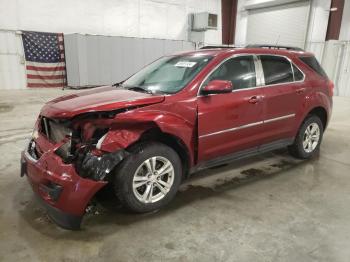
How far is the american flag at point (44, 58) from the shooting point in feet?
33.8

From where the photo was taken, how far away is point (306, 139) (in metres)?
4.03

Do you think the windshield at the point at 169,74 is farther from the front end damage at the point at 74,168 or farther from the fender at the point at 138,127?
the front end damage at the point at 74,168

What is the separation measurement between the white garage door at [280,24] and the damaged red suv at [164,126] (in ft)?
30.8

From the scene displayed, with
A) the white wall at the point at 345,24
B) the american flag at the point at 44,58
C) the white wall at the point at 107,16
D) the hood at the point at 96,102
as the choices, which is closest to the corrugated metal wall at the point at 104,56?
the american flag at the point at 44,58

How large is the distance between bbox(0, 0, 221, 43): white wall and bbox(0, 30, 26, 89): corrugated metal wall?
0.35 metres

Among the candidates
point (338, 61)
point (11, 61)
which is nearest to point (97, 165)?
point (11, 61)

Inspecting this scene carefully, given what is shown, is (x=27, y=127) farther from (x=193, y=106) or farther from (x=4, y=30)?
(x=4, y=30)

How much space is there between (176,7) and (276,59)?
1071 centimetres

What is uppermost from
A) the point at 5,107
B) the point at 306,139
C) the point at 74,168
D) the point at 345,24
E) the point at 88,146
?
the point at 345,24

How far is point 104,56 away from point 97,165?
9256mm

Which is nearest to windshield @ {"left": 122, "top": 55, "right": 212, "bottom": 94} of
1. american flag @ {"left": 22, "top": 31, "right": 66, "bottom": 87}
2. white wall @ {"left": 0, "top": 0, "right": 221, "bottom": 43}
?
american flag @ {"left": 22, "top": 31, "right": 66, "bottom": 87}

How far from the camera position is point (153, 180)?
8.62 ft

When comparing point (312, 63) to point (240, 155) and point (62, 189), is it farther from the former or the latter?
point (62, 189)

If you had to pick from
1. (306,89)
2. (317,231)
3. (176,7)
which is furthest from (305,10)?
(317,231)
